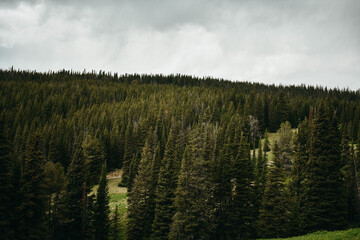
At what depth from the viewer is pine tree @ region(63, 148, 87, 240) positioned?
29.2m

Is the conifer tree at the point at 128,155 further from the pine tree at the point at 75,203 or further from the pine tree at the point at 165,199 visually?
the pine tree at the point at 165,199

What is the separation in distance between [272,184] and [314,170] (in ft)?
16.8

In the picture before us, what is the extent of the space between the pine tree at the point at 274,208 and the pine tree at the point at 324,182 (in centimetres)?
256

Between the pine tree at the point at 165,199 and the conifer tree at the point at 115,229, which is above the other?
the pine tree at the point at 165,199

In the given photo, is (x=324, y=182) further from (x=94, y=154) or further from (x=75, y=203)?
(x=94, y=154)

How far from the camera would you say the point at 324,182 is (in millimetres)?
25188

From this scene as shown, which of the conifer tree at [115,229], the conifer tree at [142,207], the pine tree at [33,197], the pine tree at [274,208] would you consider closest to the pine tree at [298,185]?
the pine tree at [274,208]

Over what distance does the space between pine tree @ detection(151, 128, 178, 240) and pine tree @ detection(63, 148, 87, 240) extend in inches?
395

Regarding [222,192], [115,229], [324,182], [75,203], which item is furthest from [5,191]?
[324,182]

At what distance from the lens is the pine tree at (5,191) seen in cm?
2053

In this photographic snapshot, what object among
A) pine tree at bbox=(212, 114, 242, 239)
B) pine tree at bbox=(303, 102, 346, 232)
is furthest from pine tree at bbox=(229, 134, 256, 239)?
pine tree at bbox=(303, 102, 346, 232)

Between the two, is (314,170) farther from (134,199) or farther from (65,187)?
(65,187)

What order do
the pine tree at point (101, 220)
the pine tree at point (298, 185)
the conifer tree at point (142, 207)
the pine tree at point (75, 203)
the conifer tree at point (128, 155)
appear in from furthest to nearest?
the conifer tree at point (128, 155), the conifer tree at point (142, 207), the pine tree at point (101, 220), the pine tree at point (75, 203), the pine tree at point (298, 185)

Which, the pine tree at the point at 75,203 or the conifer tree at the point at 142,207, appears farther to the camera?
the conifer tree at the point at 142,207
